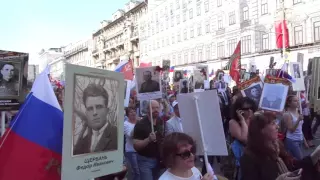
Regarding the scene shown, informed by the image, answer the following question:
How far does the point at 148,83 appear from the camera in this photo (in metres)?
6.68

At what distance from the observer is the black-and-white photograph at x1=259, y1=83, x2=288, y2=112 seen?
6559mm

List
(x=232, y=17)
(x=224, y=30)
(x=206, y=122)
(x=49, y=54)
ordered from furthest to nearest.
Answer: (x=49, y=54)
(x=224, y=30)
(x=232, y=17)
(x=206, y=122)

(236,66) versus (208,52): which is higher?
(208,52)

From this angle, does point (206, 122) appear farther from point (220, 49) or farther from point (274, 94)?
point (220, 49)

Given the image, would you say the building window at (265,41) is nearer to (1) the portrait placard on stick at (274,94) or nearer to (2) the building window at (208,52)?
(2) the building window at (208,52)

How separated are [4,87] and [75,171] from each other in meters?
2.34

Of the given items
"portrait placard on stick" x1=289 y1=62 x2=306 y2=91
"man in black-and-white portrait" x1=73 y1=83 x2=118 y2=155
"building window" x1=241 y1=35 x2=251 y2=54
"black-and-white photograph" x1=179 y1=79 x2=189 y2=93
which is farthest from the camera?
"building window" x1=241 y1=35 x2=251 y2=54

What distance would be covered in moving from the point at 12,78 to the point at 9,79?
4 centimetres

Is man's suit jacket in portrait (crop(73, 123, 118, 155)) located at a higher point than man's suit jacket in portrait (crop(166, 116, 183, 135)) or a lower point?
higher

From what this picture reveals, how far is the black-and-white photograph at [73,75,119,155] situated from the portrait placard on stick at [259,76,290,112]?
14.3ft

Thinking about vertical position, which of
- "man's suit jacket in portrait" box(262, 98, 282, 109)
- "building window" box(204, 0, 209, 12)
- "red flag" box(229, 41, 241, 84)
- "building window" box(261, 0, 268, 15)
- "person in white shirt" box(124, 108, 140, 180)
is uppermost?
"building window" box(204, 0, 209, 12)

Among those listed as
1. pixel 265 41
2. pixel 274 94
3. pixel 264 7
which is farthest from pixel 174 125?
pixel 264 7

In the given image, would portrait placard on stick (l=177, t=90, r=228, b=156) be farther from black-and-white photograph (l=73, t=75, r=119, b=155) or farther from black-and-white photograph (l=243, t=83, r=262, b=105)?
black-and-white photograph (l=243, t=83, r=262, b=105)

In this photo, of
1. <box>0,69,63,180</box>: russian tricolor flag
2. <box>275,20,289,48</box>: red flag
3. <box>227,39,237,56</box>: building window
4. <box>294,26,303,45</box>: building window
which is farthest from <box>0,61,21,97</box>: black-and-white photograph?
<box>227,39,237,56</box>: building window
